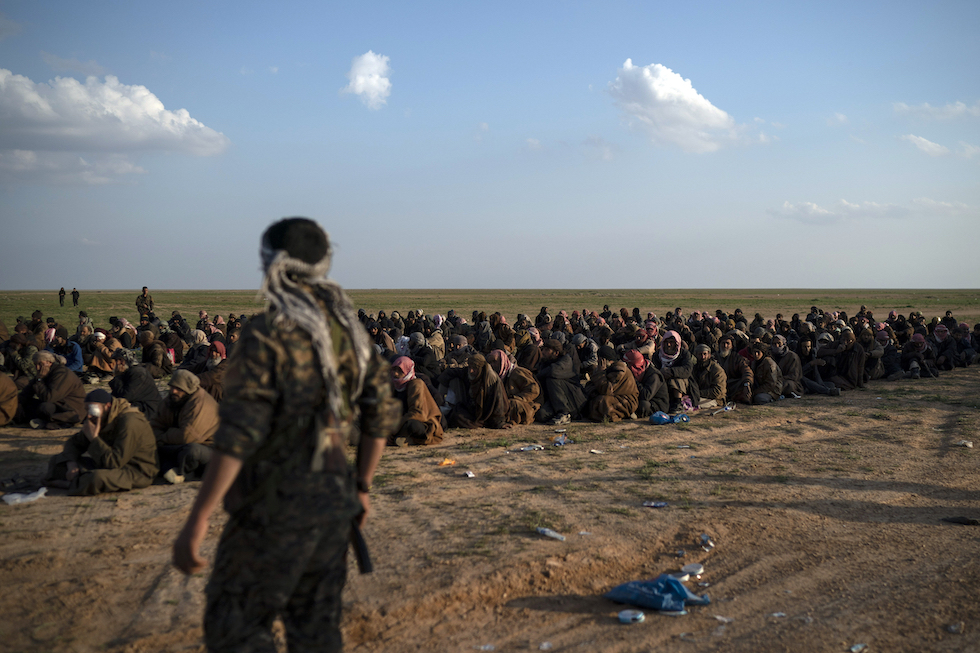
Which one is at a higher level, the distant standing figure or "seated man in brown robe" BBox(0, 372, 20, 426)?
the distant standing figure

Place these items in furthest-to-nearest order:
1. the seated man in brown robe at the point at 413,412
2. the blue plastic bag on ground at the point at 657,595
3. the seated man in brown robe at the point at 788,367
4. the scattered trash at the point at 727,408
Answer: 1. the seated man in brown robe at the point at 788,367
2. the scattered trash at the point at 727,408
3. the seated man in brown robe at the point at 413,412
4. the blue plastic bag on ground at the point at 657,595

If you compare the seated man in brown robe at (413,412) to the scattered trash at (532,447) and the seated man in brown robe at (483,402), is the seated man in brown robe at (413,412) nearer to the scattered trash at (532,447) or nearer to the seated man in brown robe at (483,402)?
the seated man in brown robe at (483,402)

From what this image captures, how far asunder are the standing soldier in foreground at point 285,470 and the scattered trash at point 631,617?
77.7 inches

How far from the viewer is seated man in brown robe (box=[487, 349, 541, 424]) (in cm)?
937

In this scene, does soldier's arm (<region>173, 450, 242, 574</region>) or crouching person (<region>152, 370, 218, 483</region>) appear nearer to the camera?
soldier's arm (<region>173, 450, 242, 574</region>)

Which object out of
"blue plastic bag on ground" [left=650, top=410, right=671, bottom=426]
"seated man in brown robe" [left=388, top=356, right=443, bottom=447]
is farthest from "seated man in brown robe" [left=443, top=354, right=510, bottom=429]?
"blue plastic bag on ground" [left=650, top=410, right=671, bottom=426]

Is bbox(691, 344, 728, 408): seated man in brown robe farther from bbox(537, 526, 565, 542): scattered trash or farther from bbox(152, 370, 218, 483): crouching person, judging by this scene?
bbox(152, 370, 218, 483): crouching person

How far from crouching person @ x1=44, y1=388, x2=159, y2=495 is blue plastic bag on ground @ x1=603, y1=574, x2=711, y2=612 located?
4.37 metres

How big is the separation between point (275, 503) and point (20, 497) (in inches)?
195

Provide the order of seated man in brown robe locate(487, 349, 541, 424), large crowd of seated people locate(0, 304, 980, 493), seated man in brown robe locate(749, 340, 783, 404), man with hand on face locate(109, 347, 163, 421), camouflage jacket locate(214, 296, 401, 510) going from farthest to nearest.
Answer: seated man in brown robe locate(749, 340, 783, 404), seated man in brown robe locate(487, 349, 541, 424), man with hand on face locate(109, 347, 163, 421), large crowd of seated people locate(0, 304, 980, 493), camouflage jacket locate(214, 296, 401, 510)

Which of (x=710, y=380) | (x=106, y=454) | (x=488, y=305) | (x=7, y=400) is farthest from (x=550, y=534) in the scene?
(x=488, y=305)

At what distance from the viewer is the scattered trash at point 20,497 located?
542cm

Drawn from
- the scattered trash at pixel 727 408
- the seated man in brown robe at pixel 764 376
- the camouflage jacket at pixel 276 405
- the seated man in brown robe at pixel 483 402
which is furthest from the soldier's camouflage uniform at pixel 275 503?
the seated man in brown robe at pixel 764 376

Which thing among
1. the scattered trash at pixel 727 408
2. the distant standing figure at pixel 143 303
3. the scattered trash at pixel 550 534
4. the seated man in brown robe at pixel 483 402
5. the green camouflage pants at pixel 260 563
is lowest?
the scattered trash at pixel 727 408
